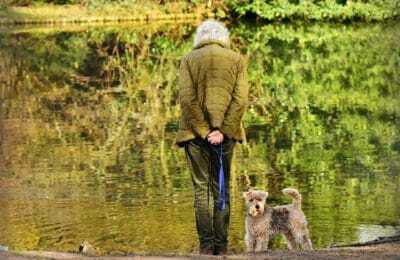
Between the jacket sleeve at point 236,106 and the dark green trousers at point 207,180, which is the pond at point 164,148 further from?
the jacket sleeve at point 236,106

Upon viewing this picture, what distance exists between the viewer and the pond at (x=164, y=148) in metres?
9.54

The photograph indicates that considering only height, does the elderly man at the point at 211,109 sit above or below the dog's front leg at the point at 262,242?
above

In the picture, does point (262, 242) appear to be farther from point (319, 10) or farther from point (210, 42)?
point (319, 10)

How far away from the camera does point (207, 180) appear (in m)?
7.62

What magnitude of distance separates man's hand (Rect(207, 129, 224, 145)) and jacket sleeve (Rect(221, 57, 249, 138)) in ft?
0.13

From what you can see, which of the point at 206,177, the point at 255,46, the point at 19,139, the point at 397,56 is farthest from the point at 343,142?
the point at 255,46

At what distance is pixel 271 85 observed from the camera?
67.5 feet

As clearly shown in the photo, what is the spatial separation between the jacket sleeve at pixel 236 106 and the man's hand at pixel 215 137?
0.13 ft

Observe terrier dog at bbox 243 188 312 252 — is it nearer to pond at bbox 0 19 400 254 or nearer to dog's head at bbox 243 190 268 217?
dog's head at bbox 243 190 268 217

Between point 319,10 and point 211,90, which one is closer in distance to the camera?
point 211,90

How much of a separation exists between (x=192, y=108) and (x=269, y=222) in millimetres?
1004

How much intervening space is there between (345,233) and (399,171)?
117 inches

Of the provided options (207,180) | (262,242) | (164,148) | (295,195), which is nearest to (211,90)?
(207,180)

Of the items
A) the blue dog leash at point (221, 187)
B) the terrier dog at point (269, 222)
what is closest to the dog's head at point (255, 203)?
the terrier dog at point (269, 222)
